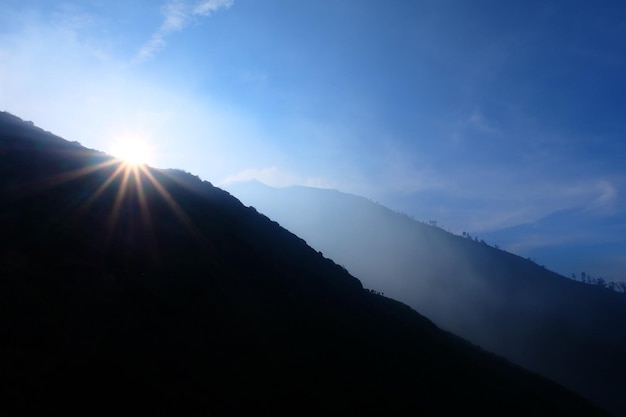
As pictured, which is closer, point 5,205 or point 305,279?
point 5,205

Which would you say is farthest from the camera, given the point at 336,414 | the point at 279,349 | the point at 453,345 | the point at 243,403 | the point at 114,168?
the point at 453,345

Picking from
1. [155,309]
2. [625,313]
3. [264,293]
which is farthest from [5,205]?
[625,313]

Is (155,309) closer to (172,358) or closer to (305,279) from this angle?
(172,358)

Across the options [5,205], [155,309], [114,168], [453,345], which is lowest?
[453,345]

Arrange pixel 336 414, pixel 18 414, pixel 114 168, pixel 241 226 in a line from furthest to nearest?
pixel 241 226 → pixel 114 168 → pixel 336 414 → pixel 18 414

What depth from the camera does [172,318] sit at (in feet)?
69.1

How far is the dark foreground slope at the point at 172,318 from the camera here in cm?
1533

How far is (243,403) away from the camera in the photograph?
59.1 feet

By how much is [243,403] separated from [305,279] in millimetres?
19927

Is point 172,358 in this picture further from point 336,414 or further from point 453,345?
point 453,345

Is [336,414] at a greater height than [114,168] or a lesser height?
lesser

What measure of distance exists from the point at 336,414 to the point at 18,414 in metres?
14.4

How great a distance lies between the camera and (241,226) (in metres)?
40.2

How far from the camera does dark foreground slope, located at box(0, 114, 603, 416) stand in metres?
15.3
